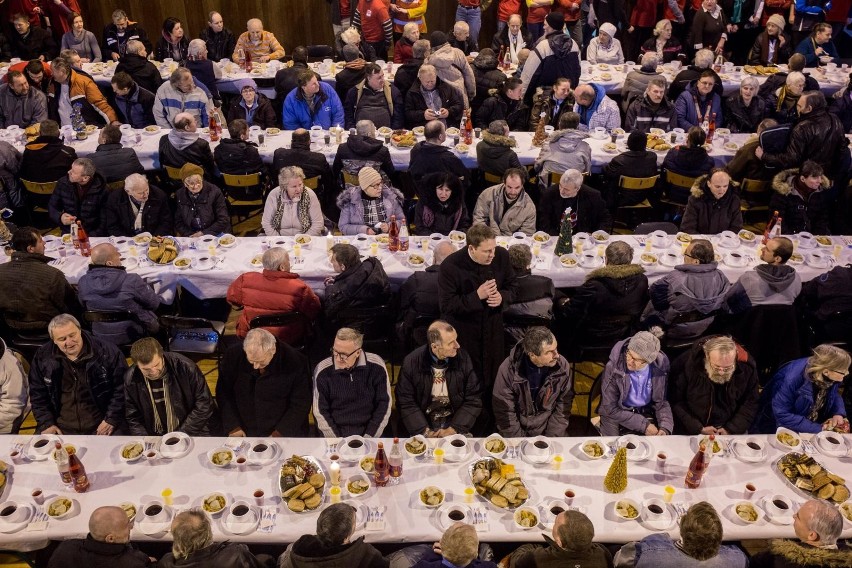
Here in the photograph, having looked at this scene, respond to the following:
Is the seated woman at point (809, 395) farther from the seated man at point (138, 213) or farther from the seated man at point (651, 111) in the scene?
the seated man at point (138, 213)

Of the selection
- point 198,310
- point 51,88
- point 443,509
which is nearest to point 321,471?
point 443,509

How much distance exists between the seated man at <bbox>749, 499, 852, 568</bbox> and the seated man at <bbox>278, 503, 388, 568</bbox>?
2.02 metres

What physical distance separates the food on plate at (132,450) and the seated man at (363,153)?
3.80 m

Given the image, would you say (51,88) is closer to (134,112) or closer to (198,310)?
(134,112)

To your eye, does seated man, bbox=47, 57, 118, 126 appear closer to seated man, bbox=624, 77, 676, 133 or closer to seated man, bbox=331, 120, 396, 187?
seated man, bbox=331, 120, 396, 187

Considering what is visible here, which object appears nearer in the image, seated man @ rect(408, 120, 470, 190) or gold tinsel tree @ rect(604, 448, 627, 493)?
gold tinsel tree @ rect(604, 448, 627, 493)

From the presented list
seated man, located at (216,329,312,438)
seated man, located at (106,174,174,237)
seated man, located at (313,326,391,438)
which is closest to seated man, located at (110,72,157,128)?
seated man, located at (106,174,174,237)

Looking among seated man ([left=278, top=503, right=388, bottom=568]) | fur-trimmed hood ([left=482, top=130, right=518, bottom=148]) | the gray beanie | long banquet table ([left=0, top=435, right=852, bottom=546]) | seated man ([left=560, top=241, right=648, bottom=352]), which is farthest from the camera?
fur-trimmed hood ([left=482, top=130, right=518, bottom=148])

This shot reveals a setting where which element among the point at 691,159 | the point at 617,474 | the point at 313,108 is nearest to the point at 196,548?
the point at 617,474

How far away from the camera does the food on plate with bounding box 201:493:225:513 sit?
3967 mm

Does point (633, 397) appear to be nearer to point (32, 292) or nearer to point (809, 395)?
point (809, 395)

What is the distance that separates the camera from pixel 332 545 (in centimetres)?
354

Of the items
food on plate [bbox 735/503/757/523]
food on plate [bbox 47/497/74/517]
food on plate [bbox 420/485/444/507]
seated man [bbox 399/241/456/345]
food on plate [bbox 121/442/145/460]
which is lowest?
food on plate [bbox 735/503/757/523]

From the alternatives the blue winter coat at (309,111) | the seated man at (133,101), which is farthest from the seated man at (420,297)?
the seated man at (133,101)
